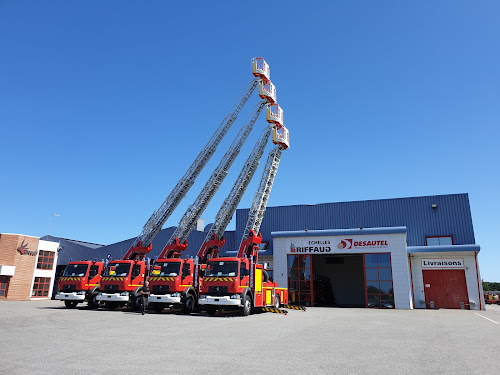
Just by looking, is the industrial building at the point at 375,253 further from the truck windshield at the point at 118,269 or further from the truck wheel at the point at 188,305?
the truck windshield at the point at 118,269

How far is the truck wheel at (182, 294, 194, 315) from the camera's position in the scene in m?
19.8

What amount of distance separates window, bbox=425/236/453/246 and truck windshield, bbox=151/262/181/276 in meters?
20.6

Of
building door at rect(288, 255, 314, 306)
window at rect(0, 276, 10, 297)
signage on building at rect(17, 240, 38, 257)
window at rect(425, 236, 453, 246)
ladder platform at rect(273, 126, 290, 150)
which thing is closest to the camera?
ladder platform at rect(273, 126, 290, 150)

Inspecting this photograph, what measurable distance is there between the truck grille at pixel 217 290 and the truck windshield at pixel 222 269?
672 millimetres

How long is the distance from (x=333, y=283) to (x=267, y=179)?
14.9 m

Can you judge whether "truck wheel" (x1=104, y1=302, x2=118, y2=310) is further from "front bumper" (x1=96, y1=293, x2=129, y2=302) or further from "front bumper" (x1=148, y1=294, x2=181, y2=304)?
"front bumper" (x1=148, y1=294, x2=181, y2=304)

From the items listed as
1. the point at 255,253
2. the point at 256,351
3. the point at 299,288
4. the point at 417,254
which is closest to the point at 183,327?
the point at 256,351

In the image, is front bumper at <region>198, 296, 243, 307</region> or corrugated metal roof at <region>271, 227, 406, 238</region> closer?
front bumper at <region>198, 296, 243, 307</region>

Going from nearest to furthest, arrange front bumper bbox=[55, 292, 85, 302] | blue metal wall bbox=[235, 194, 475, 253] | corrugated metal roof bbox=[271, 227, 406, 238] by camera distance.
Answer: front bumper bbox=[55, 292, 85, 302]
corrugated metal roof bbox=[271, 227, 406, 238]
blue metal wall bbox=[235, 194, 475, 253]

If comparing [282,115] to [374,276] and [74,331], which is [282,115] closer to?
[374,276]

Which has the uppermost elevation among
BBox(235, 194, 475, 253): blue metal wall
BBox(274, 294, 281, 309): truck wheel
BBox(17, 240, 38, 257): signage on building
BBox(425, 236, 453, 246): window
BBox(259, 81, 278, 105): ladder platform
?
BBox(259, 81, 278, 105): ladder platform

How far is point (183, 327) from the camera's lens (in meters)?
13.2

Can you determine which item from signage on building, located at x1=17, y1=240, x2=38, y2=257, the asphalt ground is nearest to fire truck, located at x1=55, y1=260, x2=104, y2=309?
the asphalt ground

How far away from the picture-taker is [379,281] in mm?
27422
